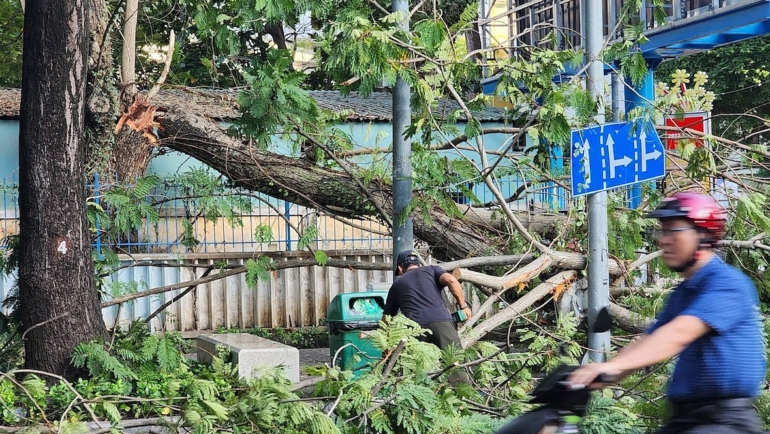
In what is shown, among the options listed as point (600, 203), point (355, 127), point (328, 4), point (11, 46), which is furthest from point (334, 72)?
point (11, 46)

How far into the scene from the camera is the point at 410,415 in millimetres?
5672

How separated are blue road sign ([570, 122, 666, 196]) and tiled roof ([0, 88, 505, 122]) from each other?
78.3 inches

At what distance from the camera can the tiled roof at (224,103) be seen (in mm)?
11312

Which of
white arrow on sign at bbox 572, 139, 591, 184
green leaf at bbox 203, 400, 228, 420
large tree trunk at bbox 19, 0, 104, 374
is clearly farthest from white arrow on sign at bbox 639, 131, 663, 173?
large tree trunk at bbox 19, 0, 104, 374

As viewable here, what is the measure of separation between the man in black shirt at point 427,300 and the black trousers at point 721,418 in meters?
4.42

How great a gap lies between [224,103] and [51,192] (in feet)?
14.6

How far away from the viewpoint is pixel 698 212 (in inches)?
133

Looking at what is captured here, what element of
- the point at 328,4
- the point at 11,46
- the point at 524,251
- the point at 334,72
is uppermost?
the point at 11,46

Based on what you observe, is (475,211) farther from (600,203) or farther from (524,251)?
(600,203)

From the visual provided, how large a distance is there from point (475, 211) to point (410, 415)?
15.8ft

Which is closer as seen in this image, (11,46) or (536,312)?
(536,312)

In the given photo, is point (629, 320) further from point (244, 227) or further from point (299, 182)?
point (244, 227)

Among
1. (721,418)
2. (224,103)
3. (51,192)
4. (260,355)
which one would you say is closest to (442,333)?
(260,355)

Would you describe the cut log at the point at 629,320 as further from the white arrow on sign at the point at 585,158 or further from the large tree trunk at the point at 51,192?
the large tree trunk at the point at 51,192
